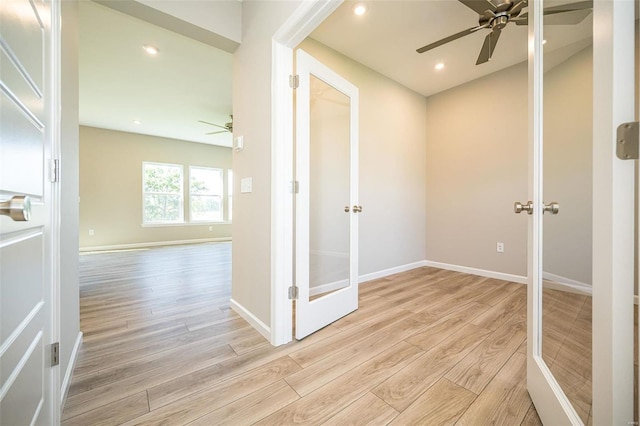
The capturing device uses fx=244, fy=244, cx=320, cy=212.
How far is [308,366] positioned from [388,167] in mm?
2704

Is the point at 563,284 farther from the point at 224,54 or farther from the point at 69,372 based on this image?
the point at 224,54

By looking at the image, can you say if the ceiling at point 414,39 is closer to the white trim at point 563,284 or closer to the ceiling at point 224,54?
the ceiling at point 224,54

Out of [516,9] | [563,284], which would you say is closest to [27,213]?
[563,284]

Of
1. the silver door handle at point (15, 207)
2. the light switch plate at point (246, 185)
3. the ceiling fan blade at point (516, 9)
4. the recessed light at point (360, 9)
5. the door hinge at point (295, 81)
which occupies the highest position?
the recessed light at point (360, 9)

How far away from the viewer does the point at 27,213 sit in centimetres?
50

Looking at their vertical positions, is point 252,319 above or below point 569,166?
below

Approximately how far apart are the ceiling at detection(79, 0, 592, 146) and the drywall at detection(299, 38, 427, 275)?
0.18m

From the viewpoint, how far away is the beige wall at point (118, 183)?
17.6 ft

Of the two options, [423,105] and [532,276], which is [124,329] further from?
[423,105]

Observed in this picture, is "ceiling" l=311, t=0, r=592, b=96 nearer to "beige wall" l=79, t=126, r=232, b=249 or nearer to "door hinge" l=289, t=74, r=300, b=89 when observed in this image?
"door hinge" l=289, t=74, r=300, b=89

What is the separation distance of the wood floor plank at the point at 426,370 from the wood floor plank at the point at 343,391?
0.16 feet

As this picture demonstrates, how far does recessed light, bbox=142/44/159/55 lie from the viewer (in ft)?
8.98

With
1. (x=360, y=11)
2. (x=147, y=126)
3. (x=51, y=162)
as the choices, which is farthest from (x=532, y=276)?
(x=147, y=126)

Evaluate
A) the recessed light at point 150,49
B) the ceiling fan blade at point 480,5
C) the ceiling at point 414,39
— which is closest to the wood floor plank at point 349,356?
the ceiling fan blade at point 480,5
